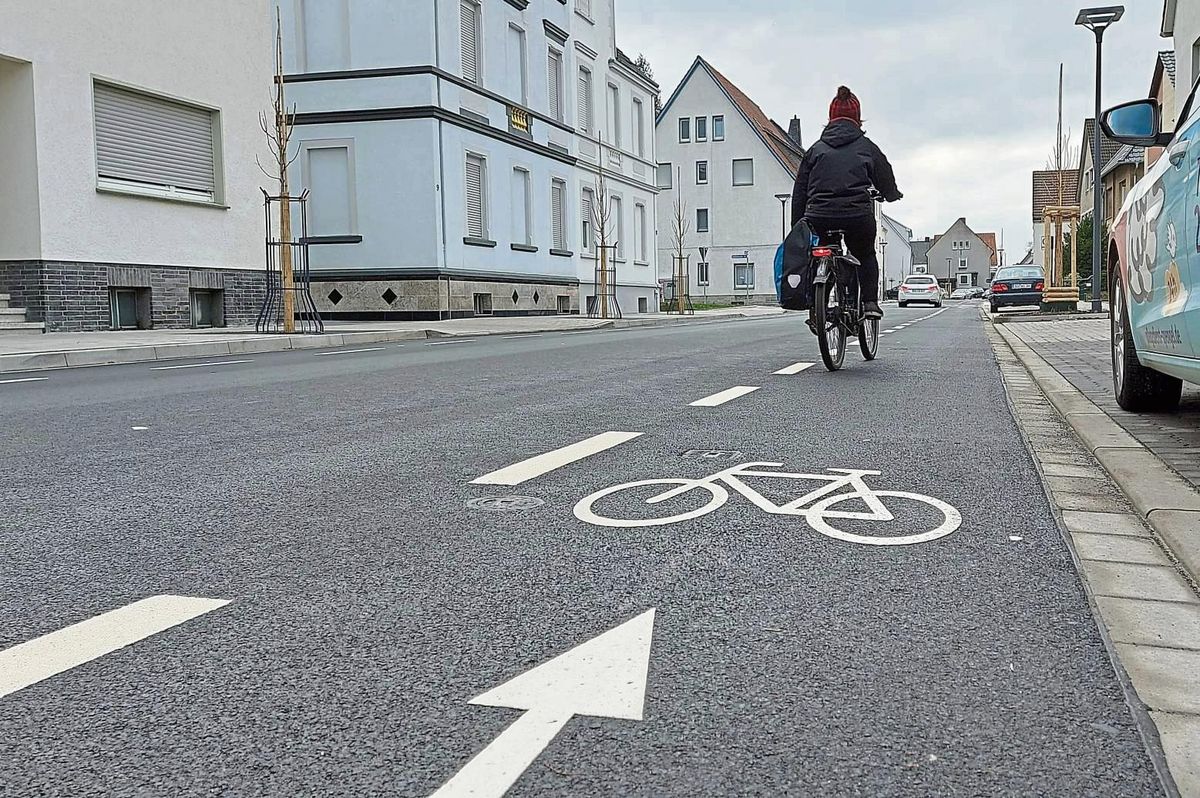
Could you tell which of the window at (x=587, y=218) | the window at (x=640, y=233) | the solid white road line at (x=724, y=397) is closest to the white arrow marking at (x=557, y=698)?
the solid white road line at (x=724, y=397)

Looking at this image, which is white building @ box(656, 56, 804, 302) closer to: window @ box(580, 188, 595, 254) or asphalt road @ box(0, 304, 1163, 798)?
window @ box(580, 188, 595, 254)

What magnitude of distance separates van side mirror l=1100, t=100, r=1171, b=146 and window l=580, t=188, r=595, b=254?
107 feet

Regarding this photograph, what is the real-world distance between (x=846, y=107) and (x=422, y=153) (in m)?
19.0

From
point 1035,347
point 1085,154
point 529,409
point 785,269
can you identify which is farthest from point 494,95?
point 1085,154

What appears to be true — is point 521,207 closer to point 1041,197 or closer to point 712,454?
point 712,454

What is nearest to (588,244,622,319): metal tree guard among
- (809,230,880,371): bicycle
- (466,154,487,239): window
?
(466,154,487,239): window

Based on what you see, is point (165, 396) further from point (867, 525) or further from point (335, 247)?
point (335, 247)

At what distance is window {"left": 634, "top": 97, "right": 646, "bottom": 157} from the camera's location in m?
44.8

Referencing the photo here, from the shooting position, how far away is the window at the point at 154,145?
2055 cm

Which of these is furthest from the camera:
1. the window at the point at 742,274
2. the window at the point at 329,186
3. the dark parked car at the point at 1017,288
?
the window at the point at 742,274

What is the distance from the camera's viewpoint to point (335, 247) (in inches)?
1123

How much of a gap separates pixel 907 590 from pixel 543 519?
1.34 metres

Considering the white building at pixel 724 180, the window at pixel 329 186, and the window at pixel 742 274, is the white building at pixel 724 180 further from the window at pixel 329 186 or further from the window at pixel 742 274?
the window at pixel 329 186

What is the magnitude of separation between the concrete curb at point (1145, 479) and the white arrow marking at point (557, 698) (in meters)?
1.68
